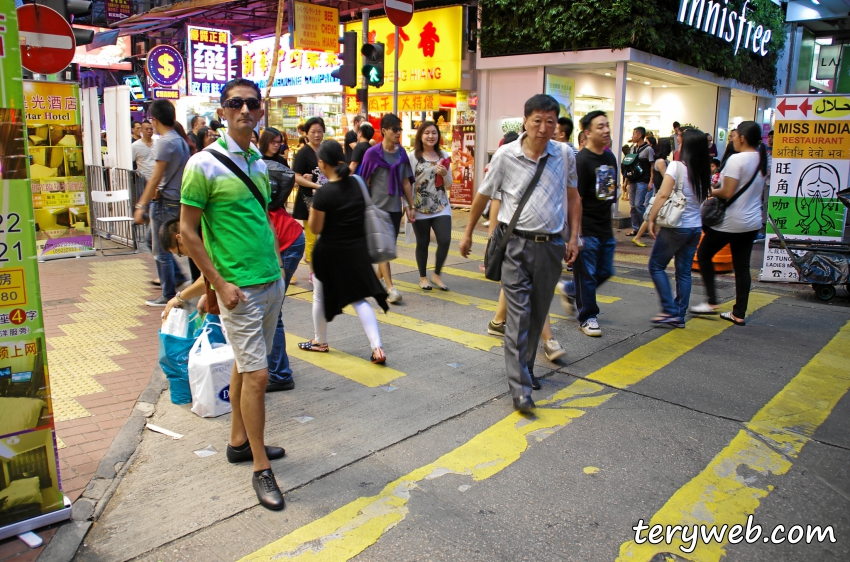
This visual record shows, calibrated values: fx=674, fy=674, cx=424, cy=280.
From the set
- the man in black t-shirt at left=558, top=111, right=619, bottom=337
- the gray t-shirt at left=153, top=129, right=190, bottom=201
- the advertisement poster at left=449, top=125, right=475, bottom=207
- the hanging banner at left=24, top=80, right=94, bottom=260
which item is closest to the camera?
the man in black t-shirt at left=558, top=111, right=619, bottom=337

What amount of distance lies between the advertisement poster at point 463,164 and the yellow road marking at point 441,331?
9651mm

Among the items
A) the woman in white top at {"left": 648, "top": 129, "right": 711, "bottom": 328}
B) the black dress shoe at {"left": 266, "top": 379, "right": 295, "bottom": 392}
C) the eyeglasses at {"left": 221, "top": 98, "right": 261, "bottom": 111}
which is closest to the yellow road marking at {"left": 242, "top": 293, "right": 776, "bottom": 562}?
the woman in white top at {"left": 648, "top": 129, "right": 711, "bottom": 328}

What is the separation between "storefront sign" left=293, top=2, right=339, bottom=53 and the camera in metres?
15.0

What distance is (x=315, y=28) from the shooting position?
1538 cm

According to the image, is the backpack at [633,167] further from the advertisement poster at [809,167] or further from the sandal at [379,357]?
the sandal at [379,357]

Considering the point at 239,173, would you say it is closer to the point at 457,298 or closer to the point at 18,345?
the point at 18,345

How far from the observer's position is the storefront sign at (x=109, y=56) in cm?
2744

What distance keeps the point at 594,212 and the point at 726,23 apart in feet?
39.3

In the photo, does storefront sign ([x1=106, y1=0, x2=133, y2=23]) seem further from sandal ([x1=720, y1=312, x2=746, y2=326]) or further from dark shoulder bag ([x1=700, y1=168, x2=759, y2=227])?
sandal ([x1=720, y1=312, x2=746, y2=326])

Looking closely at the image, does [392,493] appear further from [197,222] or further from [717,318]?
[717,318]

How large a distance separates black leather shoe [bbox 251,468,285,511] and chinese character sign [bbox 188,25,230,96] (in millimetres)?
17697

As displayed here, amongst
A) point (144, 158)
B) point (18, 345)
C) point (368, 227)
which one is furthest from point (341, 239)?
point (144, 158)

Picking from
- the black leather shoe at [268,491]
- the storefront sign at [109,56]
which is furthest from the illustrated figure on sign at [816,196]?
the storefront sign at [109,56]

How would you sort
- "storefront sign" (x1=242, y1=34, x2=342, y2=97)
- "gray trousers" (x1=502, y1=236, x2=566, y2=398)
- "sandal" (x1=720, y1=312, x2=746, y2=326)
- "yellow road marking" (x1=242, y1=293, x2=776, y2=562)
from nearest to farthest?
Answer: "yellow road marking" (x1=242, y1=293, x2=776, y2=562)
"gray trousers" (x1=502, y1=236, x2=566, y2=398)
"sandal" (x1=720, y1=312, x2=746, y2=326)
"storefront sign" (x1=242, y1=34, x2=342, y2=97)
